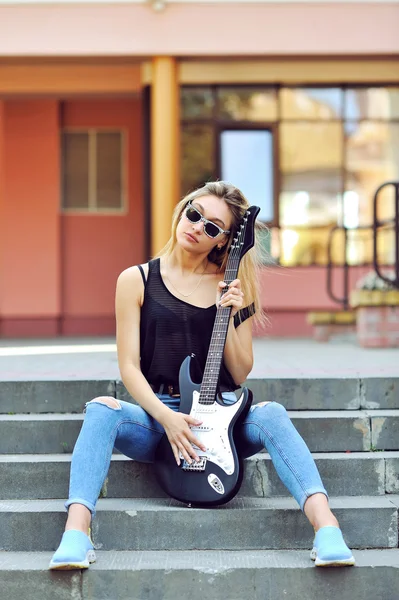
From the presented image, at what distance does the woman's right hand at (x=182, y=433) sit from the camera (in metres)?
3.20

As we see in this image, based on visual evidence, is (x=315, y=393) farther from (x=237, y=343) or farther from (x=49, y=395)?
(x=49, y=395)

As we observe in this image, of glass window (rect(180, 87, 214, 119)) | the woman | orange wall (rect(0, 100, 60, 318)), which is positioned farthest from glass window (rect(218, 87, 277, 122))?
the woman

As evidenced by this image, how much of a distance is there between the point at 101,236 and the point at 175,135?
2.34 meters

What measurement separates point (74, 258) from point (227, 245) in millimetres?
7770

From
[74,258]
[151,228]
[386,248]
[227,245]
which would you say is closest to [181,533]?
[227,245]

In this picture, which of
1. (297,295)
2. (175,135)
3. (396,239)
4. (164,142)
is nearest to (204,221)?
(396,239)

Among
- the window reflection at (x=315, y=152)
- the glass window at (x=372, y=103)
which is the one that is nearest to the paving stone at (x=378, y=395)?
the window reflection at (x=315, y=152)

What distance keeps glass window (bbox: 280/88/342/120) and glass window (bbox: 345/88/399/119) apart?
14 centimetres

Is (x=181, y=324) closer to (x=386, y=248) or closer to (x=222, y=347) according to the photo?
(x=222, y=347)

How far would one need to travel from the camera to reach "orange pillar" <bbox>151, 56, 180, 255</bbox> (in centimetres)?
921

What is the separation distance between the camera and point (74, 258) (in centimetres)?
1113

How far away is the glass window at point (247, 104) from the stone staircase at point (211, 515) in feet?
20.8

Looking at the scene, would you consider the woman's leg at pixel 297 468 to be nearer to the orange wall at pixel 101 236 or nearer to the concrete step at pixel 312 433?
the concrete step at pixel 312 433

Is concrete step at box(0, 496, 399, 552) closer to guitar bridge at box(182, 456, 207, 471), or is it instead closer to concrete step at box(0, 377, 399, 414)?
guitar bridge at box(182, 456, 207, 471)
